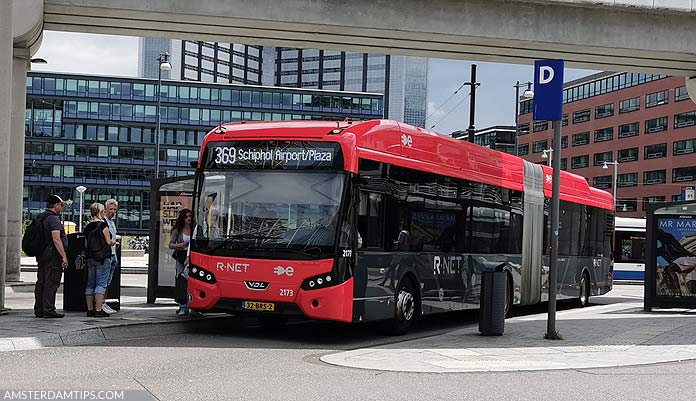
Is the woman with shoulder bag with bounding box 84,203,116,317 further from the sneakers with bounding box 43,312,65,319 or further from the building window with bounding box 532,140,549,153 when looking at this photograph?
the building window with bounding box 532,140,549,153

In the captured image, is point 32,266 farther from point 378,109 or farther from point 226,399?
point 378,109

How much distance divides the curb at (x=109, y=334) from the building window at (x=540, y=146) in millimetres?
107786

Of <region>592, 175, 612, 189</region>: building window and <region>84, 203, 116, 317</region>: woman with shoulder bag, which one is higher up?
<region>592, 175, 612, 189</region>: building window

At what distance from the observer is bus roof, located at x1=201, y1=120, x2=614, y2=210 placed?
13.3m

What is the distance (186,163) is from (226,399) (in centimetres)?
11511

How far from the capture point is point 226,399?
321 inches

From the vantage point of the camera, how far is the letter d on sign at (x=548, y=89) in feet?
45.4

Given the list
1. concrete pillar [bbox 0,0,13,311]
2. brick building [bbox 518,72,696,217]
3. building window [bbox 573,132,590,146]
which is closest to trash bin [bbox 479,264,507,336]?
concrete pillar [bbox 0,0,13,311]

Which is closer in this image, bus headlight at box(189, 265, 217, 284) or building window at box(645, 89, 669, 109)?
bus headlight at box(189, 265, 217, 284)

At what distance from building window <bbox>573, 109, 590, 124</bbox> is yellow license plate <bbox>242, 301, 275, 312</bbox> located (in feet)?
339

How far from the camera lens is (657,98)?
324 feet

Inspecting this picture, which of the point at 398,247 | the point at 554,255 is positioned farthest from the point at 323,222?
the point at 554,255

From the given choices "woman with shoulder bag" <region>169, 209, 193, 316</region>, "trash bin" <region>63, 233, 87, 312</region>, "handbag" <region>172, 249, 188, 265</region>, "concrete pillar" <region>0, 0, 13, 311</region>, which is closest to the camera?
"concrete pillar" <region>0, 0, 13, 311</region>

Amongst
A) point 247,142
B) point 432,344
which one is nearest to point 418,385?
point 432,344
